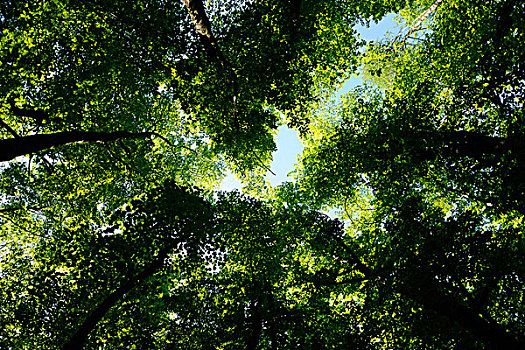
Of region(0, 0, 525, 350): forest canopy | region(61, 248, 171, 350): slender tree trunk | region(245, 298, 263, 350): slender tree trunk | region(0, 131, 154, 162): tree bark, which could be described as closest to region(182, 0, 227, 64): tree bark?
region(0, 0, 525, 350): forest canopy

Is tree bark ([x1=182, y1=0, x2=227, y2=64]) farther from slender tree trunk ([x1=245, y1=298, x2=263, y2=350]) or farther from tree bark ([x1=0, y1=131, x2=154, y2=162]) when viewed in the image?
slender tree trunk ([x1=245, y1=298, x2=263, y2=350])

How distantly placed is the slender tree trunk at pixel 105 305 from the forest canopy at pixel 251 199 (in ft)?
0.28

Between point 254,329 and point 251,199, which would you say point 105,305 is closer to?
point 254,329

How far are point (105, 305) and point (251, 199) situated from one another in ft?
26.9

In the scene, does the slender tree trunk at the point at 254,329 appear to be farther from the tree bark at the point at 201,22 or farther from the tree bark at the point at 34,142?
the tree bark at the point at 201,22

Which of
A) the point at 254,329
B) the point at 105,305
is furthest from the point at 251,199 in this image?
the point at 105,305

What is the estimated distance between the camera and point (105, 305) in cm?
979

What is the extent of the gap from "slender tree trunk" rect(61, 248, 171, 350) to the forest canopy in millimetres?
87

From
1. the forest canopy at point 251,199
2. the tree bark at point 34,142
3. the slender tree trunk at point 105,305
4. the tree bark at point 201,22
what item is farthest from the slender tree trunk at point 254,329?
the tree bark at point 201,22

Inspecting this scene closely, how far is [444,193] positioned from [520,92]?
5695mm

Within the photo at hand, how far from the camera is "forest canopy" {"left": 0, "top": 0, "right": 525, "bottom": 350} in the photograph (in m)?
8.59

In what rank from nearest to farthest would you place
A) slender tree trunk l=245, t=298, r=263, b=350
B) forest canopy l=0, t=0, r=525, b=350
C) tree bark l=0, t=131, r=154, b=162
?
tree bark l=0, t=131, r=154, b=162, forest canopy l=0, t=0, r=525, b=350, slender tree trunk l=245, t=298, r=263, b=350

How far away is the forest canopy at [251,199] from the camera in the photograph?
8.59m

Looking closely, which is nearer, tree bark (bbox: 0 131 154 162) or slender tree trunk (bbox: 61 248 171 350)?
tree bark (bbox: 0 131 154 162)
